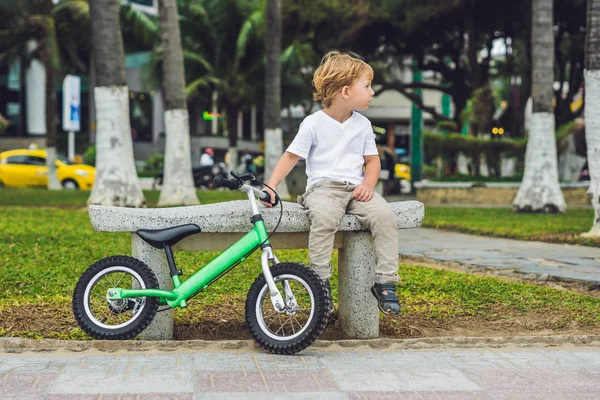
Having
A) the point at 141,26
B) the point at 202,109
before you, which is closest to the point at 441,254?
the point at 141,26

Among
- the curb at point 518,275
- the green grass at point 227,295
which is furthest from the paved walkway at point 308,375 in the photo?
the curb at point 518,275

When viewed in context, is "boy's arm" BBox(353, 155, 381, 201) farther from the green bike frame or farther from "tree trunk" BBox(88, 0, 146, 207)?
"tree trunk" BBox(88, 0, 146, 207)

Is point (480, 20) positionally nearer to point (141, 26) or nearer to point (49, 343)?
point (141, 26)

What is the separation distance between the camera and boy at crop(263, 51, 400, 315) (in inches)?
213

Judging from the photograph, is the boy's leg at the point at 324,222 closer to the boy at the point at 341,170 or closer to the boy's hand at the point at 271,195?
the boy at the point at 341,170

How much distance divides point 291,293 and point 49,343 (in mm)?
1371

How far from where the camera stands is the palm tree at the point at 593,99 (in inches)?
449

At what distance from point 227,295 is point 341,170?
6.52ft

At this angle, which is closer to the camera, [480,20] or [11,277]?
[11,277]

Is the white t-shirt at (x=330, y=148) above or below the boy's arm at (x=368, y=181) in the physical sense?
above

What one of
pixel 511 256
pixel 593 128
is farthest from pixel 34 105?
pixel 511 256

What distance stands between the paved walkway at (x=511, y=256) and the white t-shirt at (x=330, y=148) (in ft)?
10.9

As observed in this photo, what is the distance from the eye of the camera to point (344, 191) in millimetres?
5492

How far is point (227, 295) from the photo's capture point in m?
7.14
